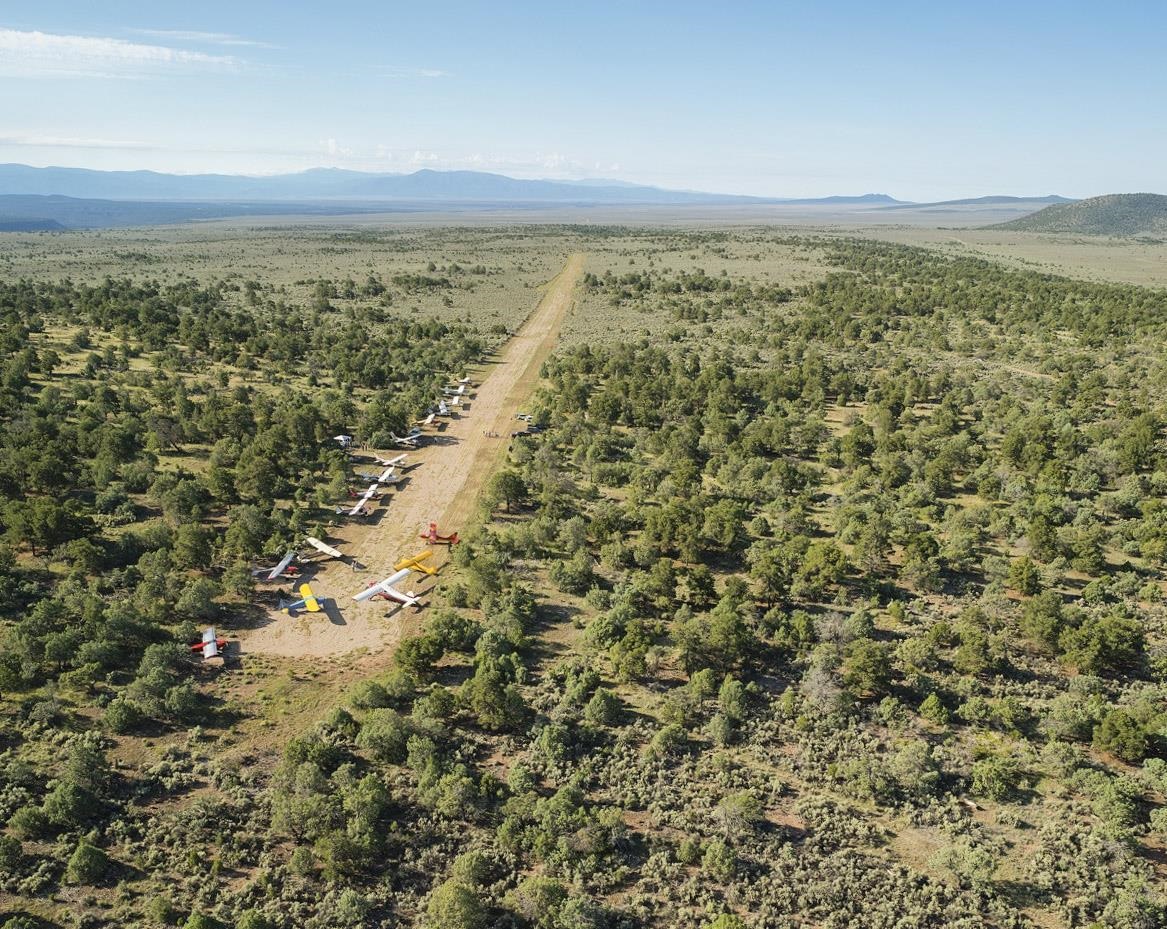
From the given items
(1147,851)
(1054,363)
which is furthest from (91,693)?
(1054,363)

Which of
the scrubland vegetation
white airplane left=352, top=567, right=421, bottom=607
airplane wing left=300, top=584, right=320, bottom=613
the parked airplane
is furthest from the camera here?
the parked airplane

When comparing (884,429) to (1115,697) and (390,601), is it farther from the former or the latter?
(390,601)

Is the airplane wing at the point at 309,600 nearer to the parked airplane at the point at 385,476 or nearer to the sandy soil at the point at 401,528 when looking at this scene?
the sandy soil at the point at 401,528

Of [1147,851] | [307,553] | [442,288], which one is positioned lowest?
[1147,851]

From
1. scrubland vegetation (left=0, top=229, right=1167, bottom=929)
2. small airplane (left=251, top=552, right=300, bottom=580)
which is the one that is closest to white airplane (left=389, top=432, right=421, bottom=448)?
scrubland vegetation (left=0, top=229, right=1167, bottom=929)

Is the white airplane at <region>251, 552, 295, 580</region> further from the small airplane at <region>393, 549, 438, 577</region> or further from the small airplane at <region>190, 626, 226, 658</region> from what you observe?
the small airplane at <region>393, 549, 438, 577</region>
